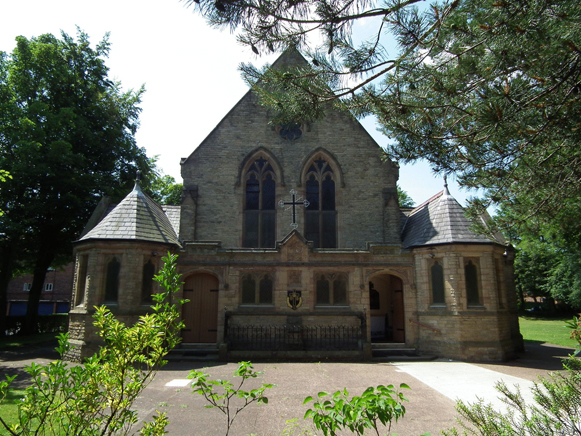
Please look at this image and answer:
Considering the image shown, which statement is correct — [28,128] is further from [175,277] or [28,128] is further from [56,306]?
[56,306]

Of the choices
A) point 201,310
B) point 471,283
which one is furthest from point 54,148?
point 471,283

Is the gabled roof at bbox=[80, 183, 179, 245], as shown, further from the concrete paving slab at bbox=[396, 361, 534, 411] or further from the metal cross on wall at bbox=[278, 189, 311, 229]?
the concrete paving slab at bbox=[396, 361, 534, 411]

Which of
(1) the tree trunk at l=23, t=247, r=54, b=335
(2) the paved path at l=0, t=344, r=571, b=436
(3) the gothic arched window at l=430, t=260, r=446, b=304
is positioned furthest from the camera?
(1) the tree trunk at l=23, t=247, r=54, b=335

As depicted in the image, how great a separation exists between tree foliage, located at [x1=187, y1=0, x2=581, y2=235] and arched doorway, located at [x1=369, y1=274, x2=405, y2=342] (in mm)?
9111

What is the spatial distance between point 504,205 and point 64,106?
22623mm

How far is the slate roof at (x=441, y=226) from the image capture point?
43.5ft

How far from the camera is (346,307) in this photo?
14.0 metres

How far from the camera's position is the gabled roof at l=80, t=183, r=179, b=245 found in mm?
13102

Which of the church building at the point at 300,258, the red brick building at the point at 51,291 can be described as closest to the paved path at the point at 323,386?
the church building at the point at 300,258

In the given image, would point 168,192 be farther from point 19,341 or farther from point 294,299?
point 294,299

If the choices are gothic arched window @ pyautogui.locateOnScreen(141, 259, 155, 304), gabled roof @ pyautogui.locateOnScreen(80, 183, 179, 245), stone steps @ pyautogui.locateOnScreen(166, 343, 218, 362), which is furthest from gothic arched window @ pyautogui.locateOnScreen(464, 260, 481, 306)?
gothic arched window @ pyautogui.locateOnScreen(141, 259, 155, 304)

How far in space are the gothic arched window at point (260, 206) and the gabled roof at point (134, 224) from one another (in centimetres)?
332

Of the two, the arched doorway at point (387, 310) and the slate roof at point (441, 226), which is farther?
the arched doorway at point (387, 310)

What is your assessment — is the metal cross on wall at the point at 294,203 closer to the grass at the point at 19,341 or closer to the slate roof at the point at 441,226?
the slate roof at the point at 441,226
